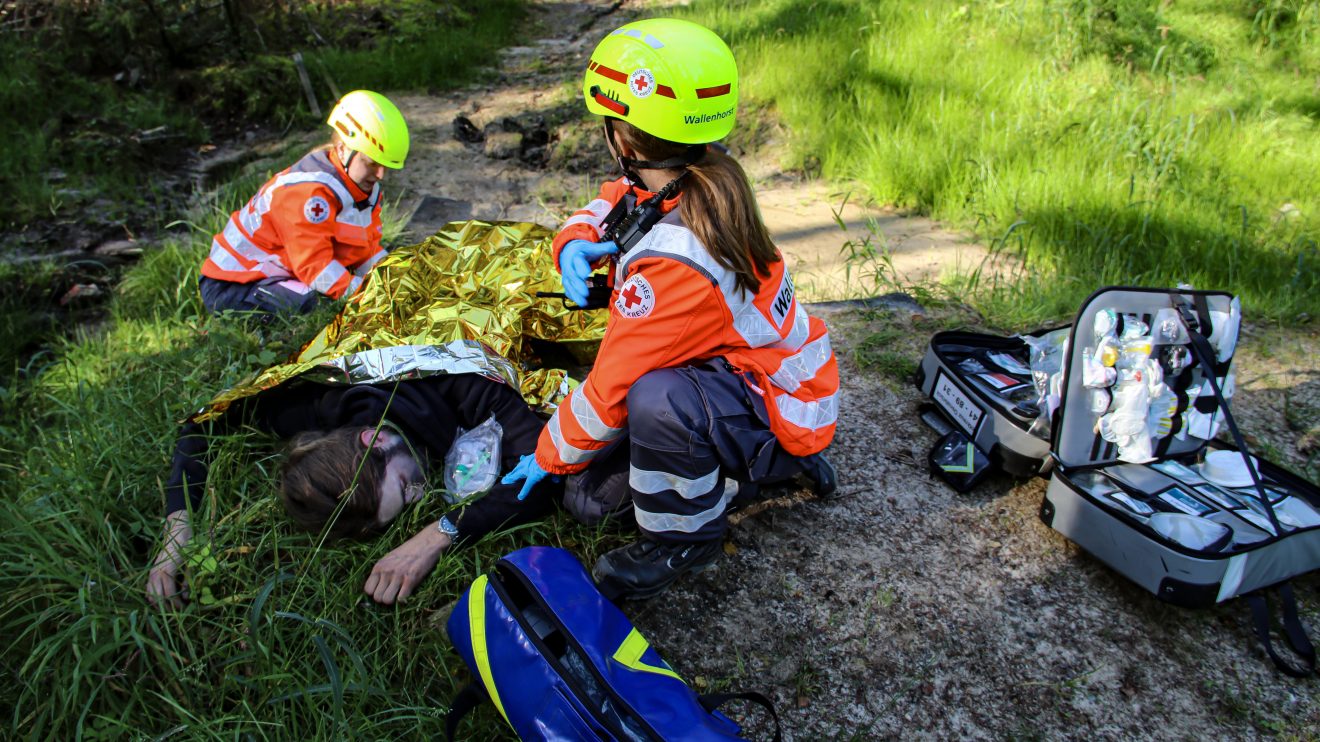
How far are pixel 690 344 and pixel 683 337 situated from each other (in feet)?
0.15

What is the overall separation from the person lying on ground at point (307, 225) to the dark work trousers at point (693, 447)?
205 cm

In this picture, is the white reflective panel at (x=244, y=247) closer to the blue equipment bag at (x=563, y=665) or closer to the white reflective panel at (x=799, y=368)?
the blue equipment bag at (x=563, y=665)

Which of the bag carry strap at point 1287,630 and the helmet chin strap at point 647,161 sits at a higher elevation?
the helmet chin strap at point 647,161

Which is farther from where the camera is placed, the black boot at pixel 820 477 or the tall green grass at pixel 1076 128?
the tall green grass at pixel 1076 128

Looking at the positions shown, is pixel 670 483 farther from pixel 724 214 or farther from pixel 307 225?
pixel 307 225

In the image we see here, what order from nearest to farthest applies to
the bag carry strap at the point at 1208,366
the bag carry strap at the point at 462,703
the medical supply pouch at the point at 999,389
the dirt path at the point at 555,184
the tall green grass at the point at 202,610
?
the bag carry strap at the point at 462,703 < the tall green grass at the point at 202,610 < the bag carry strap at the point at 1208,366 < the medical supply pouch at the point at 999,389 < the dirt path at the point at 555,184

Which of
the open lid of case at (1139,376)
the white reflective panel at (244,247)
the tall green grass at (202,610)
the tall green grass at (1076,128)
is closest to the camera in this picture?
the tall green grass at (202,610)

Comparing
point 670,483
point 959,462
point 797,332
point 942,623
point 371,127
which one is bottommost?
point 942,623

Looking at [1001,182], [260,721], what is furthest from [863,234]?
[260,721]

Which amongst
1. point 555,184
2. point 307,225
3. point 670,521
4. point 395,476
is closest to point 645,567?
point 670,521

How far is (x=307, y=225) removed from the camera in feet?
11.2

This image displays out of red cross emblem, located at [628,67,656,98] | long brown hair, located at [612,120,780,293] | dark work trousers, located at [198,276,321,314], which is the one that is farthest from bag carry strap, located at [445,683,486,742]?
dark work trousers, located at [198,276,321,314]

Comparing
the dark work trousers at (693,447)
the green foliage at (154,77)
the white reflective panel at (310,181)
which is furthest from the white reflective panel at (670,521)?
the green foliage at (154,77)

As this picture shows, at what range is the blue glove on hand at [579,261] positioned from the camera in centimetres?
208
